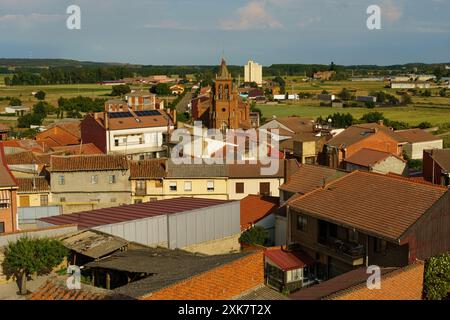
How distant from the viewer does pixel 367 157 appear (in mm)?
38969

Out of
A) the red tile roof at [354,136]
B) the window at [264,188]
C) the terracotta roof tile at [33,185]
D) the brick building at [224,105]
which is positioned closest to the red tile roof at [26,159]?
the terracotta roof tile at [33,185]

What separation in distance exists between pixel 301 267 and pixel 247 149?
738 inches

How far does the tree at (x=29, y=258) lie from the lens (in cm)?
1784

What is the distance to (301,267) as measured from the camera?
68.6 ft

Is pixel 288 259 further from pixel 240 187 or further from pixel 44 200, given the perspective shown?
pixel 44 200

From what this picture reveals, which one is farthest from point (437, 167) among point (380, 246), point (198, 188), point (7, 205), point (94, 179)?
point (7, 205)

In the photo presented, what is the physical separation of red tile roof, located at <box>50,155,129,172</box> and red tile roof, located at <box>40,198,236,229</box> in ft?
26.6

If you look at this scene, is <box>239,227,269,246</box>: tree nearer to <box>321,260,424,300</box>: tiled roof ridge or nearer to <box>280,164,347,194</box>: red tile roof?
<box>280,164,347,194</box>: red tile roof

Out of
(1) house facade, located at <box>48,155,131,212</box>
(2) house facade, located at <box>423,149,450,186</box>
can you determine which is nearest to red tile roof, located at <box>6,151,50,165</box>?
(1) house facade, located at <box>48,155,131,212</box>

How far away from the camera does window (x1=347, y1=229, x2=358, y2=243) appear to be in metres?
19.9

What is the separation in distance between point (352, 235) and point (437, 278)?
4.31m

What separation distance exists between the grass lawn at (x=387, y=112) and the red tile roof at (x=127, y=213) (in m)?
63.2

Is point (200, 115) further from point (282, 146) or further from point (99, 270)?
point (99, 270)

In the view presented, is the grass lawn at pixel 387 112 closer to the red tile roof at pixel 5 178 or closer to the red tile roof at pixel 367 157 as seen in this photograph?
the red tile roof at pixel 367 157
